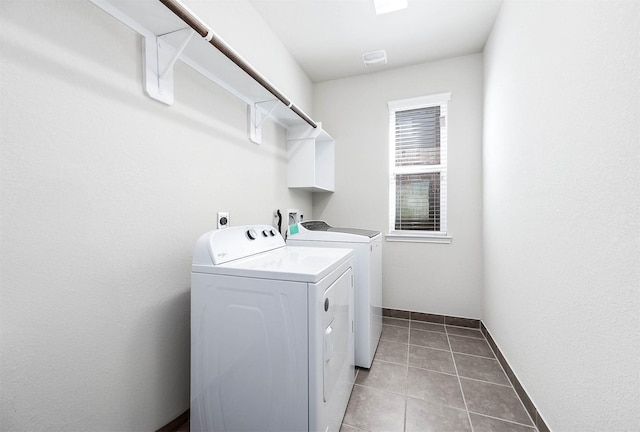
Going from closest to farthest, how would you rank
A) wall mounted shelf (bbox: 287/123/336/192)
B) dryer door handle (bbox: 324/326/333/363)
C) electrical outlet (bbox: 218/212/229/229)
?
dryer door handle (bbox: 324/326/333/363), electrical outlet (bbox: 218/212/229/229), wall mounted shelf (bbox: 287/123/336/192)

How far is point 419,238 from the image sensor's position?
268cm

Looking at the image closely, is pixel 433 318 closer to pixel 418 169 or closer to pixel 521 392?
pixel 521 392

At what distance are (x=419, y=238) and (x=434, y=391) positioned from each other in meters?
1.41

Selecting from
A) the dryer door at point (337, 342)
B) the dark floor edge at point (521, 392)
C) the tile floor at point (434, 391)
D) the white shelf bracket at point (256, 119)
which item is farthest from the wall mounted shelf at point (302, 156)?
the dark floor edge at point (521, 392)

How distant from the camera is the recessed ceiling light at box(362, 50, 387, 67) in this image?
2.46m

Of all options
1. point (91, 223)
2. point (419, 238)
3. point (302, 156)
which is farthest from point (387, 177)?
point (91, 223)

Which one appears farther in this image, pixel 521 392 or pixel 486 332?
pixel 486 332

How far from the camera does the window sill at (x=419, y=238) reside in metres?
2.60

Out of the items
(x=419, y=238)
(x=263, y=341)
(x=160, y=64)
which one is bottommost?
(x=263, y=341)

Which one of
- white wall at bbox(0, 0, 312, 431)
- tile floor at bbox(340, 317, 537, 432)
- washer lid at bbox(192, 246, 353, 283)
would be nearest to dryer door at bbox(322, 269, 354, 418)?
washer lid at bbox(192, 246, 353, 283)

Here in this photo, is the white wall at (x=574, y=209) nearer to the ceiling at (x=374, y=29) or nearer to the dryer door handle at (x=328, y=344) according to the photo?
the ceiling at (x=374, y=29)

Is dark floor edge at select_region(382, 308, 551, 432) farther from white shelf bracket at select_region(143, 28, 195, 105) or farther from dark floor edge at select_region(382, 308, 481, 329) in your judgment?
white shelf bracket at select_region(143, 28, 195, 105)

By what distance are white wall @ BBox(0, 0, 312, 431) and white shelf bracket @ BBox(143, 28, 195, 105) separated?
35mm

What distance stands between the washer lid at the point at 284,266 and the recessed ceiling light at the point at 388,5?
71.8 inches
